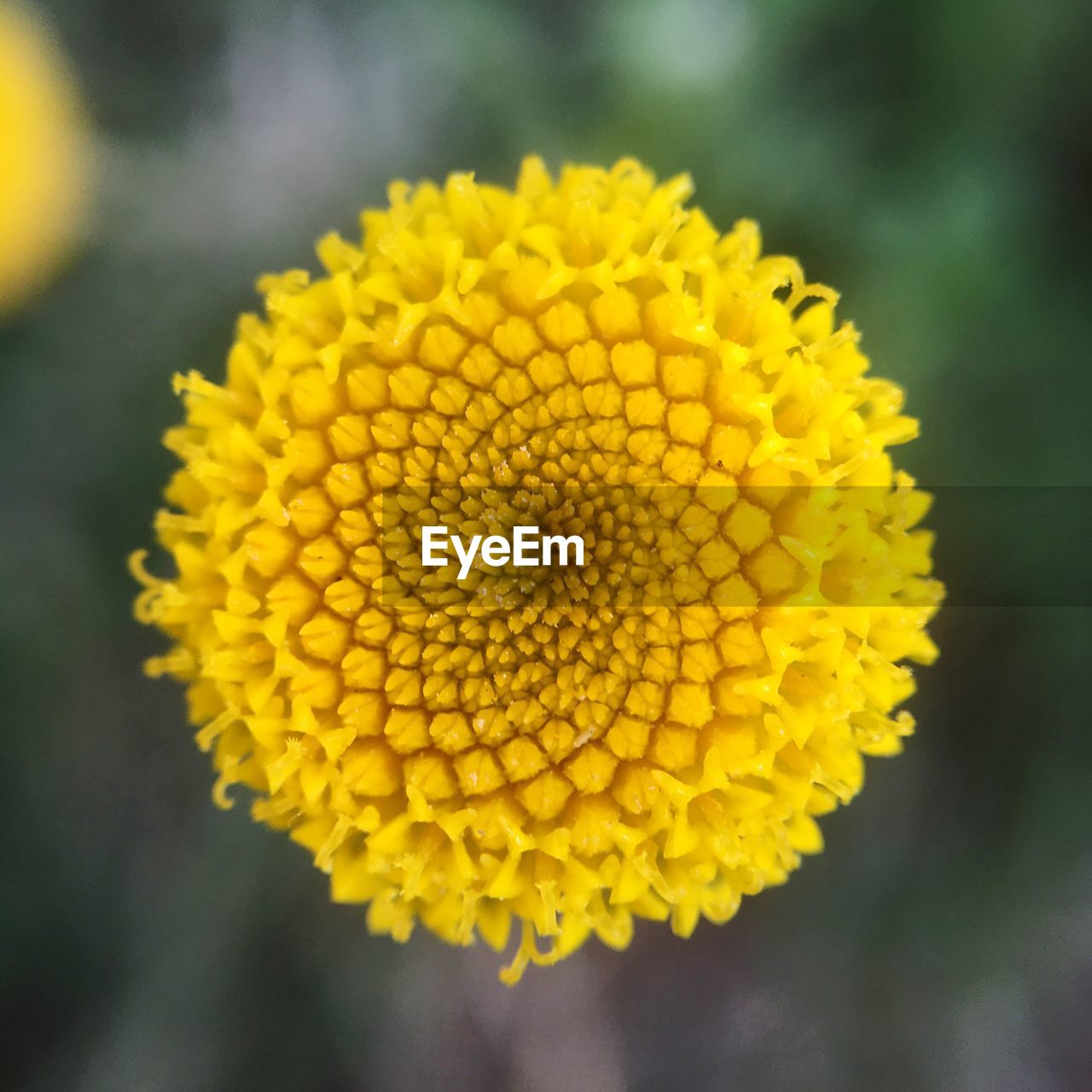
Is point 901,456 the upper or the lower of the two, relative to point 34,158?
lower

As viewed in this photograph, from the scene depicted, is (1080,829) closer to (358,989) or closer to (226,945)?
(358,989)

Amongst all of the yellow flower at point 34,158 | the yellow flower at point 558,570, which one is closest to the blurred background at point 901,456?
the yellow flower at point 34,158

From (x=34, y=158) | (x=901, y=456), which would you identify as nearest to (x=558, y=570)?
(x=901, y=456)

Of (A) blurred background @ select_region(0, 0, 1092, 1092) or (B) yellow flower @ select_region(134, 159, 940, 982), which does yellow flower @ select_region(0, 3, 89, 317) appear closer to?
(A) blurred background @ select_region(0, 0, 1092, 1092)

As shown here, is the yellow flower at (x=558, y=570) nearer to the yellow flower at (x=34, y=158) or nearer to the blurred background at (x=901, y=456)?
the blurred background at (x=901, y=456)

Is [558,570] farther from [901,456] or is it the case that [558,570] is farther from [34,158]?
[34,158]

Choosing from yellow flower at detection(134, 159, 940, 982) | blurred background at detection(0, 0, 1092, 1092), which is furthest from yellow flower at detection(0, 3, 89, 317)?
yellow flower at detection(134, 159, 940, 982)
